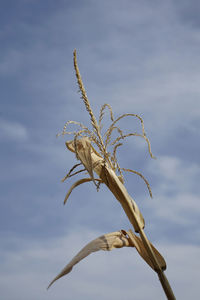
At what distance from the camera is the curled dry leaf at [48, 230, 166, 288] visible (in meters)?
2.84

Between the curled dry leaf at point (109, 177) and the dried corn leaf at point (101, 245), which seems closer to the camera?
the dried corn leaf at point (101, 245)

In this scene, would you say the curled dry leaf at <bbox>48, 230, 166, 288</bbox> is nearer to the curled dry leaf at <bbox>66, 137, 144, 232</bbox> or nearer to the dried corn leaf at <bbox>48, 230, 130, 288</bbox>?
the dried corn leaf at <bbox>48, 230, 130, 288</bbox>

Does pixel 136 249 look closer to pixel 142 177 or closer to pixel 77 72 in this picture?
pixel 142 177

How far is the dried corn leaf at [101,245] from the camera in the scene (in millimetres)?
2806

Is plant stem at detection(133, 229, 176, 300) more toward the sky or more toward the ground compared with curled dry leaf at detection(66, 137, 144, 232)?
more toward the ground

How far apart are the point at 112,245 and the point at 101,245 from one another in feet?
0.30

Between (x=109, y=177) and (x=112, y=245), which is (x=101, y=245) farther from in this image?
(x=109, y=177)

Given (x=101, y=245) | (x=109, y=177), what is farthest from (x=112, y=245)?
(x=109, y=177)

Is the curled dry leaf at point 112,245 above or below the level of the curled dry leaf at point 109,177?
below

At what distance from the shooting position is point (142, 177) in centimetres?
327

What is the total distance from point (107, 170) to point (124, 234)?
564 millimetres

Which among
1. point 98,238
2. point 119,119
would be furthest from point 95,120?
point 98,238

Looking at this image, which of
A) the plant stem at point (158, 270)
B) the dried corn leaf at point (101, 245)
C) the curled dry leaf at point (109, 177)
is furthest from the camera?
the curled dry leaf at point (109, 177)

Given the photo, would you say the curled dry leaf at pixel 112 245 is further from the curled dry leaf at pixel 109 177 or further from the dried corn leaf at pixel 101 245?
the curled dry leaf at pixel 109 177
